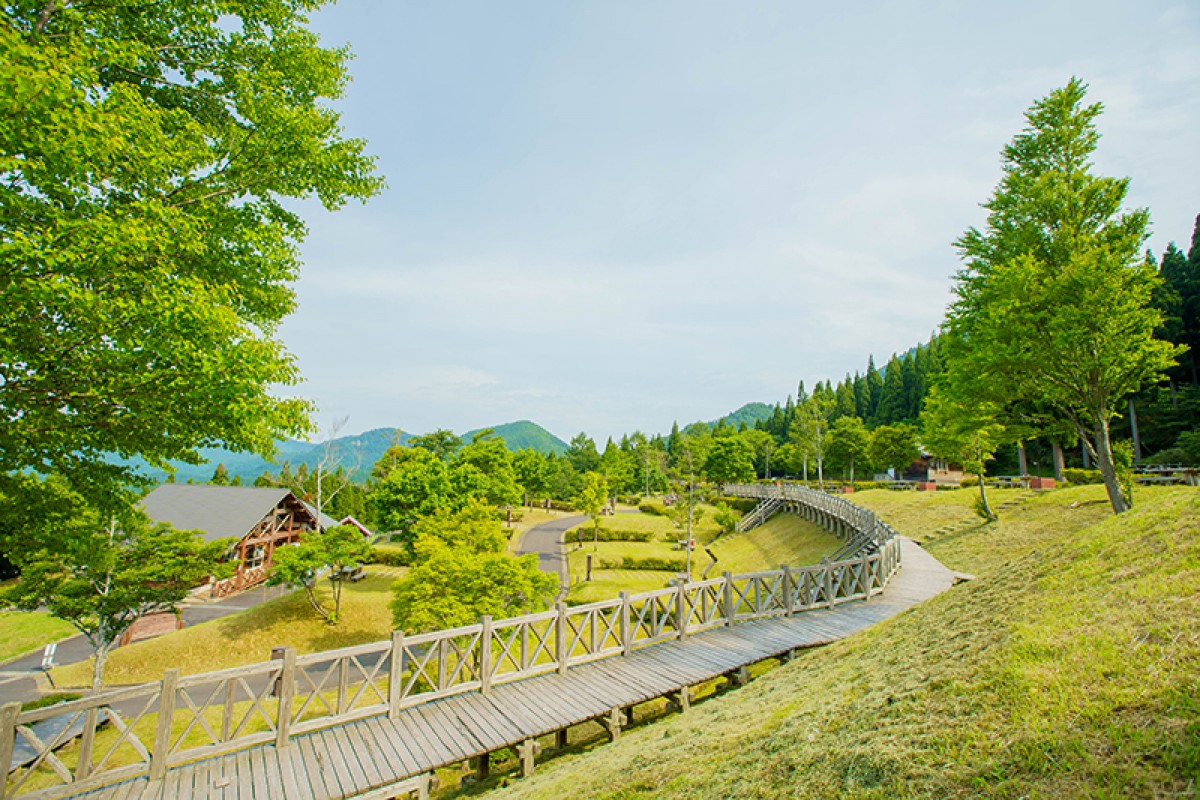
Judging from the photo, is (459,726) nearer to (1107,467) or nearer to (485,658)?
(485,658)

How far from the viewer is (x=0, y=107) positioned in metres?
4.47

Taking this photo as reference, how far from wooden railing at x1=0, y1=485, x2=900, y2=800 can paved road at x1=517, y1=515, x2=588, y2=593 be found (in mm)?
14244

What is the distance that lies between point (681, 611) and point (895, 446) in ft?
168

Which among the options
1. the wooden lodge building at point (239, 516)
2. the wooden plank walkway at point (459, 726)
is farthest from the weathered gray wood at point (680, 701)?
the wooden lodge building at point (239, 516)

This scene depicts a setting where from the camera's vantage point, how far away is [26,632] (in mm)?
26953

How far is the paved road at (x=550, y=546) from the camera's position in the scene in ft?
109

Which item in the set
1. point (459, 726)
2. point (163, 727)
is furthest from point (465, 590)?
point (163, 727)

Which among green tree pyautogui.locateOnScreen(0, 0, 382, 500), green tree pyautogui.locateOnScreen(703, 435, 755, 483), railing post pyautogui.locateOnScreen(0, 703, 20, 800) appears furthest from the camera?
green tree pyautogui.locateOnScreen(703, 435, 755, 483)

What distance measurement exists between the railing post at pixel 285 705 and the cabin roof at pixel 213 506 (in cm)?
2980

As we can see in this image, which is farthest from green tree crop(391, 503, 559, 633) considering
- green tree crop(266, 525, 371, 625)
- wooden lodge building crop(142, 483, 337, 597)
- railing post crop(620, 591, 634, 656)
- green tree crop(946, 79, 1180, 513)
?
wooden lodge building crop(142, 483, 337, 597)

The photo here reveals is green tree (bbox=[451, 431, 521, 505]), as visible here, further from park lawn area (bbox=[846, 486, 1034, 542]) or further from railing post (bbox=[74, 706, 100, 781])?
railing post (bbox=[74, 706, 100, 781])

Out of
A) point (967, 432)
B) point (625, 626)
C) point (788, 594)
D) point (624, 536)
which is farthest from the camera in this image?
point (624, 536)

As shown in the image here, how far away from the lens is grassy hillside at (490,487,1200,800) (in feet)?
10.7

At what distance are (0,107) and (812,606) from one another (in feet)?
53.5
